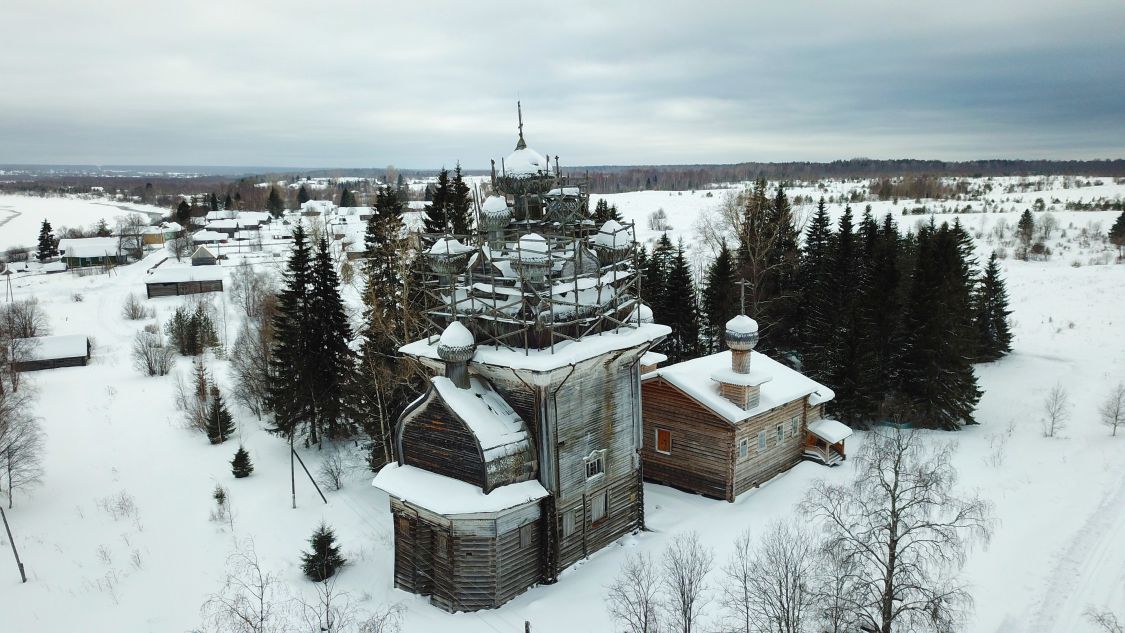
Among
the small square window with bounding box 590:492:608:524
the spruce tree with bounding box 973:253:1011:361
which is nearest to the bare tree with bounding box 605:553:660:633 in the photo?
the small square window with bounding box 590:492:608:524

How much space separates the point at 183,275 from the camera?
202 feet

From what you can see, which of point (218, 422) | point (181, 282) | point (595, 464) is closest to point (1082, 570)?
point (595, 464)

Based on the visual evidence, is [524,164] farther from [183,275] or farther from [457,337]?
[183,275]

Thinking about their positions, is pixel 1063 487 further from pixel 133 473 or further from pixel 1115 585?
pixel 133 473

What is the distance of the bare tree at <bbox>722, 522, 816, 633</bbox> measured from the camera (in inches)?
470

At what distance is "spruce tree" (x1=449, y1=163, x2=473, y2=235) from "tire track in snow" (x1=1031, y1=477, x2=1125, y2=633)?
71.8 feet

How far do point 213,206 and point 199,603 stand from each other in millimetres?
105196

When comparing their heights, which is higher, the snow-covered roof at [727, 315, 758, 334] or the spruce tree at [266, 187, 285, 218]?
the spruce tree at [266, 187, 285, 218]

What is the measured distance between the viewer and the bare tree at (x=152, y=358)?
40.2m

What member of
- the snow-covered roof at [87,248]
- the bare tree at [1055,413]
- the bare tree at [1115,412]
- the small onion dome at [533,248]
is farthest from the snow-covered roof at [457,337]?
the snow-covered roof at [87,248]

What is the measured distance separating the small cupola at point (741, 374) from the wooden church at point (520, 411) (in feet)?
13.1

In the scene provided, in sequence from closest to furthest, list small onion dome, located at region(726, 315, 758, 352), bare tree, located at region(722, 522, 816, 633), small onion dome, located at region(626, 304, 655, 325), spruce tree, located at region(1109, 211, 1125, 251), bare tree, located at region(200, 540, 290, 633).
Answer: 1. bare tree, located at region(722, 522, 816, 633)
2. bare tree, located at region(200, 540, 290, 633)
3. small onion dome, located at region(626, 304, 655, 325)
4. small onion dome, located at region(726, 315, 758, 352)
5. spruce tree, located at region(1109, 211, 1125, 251)

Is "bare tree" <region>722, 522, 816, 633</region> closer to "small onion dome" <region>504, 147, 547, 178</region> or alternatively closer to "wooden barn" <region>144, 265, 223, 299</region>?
"small onion dome" <region>504, 147, 547, 178</region>

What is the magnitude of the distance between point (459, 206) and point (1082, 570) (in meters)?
23.5
